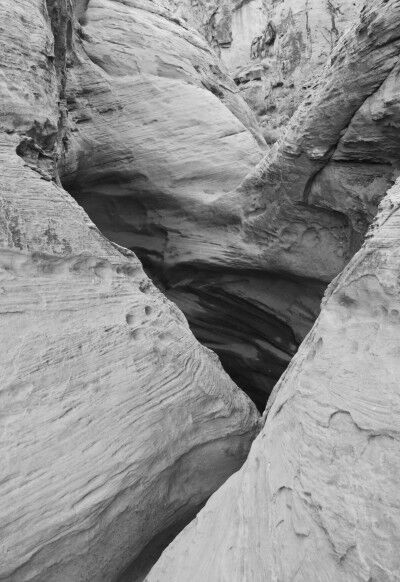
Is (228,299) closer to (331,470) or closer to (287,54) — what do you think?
(331,470)

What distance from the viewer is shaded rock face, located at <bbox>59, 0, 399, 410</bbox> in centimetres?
438

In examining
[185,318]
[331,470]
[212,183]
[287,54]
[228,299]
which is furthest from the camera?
[287,54]

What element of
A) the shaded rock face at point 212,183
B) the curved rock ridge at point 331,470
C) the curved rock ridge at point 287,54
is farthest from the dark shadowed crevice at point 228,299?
the curved rock ridge at point 287,54

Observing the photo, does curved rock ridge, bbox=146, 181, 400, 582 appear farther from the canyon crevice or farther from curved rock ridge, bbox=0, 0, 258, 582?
curved rock ridge, bbox=0, 0, 258, 582

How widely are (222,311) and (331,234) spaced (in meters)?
1.77

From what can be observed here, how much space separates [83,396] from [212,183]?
3.49 meters

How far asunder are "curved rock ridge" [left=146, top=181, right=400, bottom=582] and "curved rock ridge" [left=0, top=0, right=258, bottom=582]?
1.28 feet

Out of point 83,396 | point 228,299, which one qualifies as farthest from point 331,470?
point 228,299

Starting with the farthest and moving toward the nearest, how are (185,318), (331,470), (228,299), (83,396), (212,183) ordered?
(228,299)
(212,183)
(185,318)
(83,396)
(331,470)

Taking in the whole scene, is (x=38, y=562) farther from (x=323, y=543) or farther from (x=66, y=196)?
(x=66, y=196)

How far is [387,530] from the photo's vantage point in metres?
1.77

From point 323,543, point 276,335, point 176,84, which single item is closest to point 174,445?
point 323,543

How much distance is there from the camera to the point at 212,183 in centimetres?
564

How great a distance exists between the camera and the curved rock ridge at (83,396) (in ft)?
7.82
